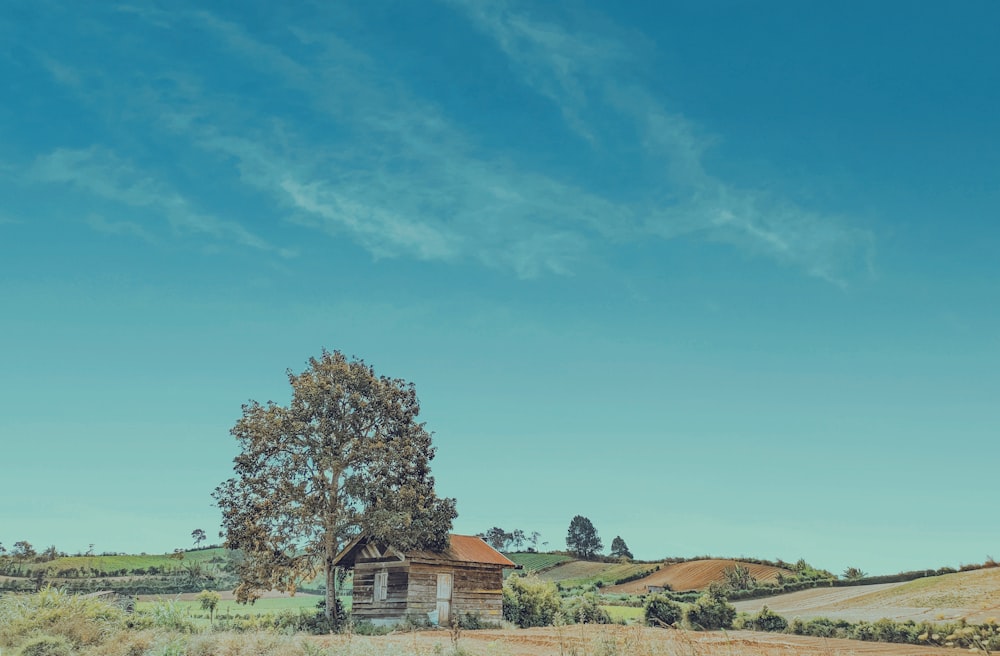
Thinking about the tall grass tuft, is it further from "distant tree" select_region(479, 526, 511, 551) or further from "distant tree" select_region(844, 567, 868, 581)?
"distant tree" select_region(479, 526, 511, 551)

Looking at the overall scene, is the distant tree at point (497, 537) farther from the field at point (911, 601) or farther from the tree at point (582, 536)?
the field at point (911, 601)

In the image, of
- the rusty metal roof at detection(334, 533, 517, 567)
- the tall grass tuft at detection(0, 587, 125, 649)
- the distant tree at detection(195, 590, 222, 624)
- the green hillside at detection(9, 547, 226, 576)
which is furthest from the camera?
the green hillside at detection(9, 547, 226, 576)

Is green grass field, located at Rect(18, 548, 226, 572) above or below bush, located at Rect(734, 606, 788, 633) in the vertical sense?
above

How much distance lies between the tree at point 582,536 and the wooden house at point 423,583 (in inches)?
3802

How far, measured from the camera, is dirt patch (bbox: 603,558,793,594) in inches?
2537

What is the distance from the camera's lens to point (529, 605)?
3794cm

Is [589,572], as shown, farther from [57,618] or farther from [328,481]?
[57,618]

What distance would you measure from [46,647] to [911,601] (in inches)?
1468

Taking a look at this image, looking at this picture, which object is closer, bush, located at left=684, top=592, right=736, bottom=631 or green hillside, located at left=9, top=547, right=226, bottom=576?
bush, located at left=684, top=592, right=736, bottom=631

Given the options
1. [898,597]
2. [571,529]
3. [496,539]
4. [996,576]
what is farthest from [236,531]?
[496,539]

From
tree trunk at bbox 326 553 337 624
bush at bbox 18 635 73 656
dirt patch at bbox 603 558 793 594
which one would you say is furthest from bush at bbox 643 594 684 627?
dirt patch at bbox 603 558 793 594

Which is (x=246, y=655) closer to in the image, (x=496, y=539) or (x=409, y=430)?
(x=409, y=430)

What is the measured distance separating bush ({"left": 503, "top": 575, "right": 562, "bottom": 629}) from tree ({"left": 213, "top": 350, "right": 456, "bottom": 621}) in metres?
5.96

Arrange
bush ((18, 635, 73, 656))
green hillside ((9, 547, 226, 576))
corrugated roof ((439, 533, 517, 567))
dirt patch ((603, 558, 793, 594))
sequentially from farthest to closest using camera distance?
green hillside ((9, 547, 226, 576)), dirt patch ((603, 558, 793, 594)), corrugated roof ((439, 533, 517, 567)), bush ((18, 635, 73, 656))
